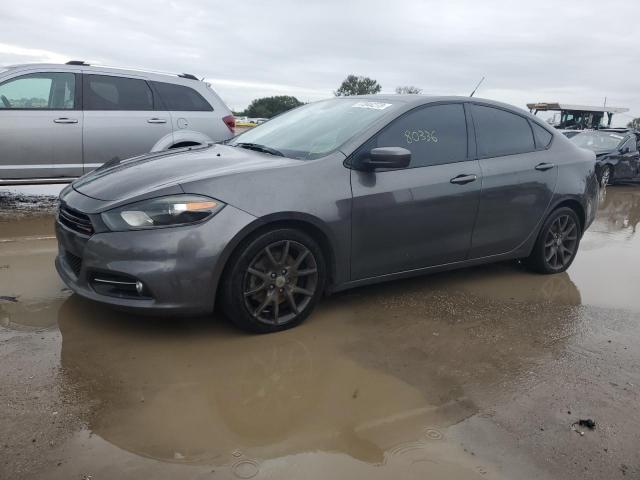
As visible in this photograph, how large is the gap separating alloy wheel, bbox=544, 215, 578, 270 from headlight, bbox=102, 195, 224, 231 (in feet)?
10.9

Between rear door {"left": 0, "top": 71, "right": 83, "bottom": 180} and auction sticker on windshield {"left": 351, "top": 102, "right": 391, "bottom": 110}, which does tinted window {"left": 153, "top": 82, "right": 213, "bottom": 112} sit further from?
auction sticker on windshield {"left": 351, "top": 102, "right": 391, "bottom": 110}

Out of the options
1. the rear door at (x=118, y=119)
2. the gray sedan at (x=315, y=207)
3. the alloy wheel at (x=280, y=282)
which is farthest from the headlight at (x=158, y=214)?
the rear door at (x=118, y=119)

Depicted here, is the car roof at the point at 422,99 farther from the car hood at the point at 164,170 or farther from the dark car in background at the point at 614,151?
the dark car in background at the point at 614,151

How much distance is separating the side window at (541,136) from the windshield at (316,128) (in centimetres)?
157

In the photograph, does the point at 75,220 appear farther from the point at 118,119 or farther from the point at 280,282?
the point at 118,119

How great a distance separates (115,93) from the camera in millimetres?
7113

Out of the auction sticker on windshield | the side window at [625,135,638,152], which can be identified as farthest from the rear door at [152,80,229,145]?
the side window at [625,135,638,152]

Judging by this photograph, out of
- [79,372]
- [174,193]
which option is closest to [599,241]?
[174,193]

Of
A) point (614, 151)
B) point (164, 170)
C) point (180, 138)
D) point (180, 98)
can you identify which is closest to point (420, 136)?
point (164, 170)

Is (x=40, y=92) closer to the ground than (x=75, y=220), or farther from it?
farther from it

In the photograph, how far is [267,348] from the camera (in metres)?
3.44

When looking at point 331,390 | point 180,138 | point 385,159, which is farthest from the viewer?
point 180,138

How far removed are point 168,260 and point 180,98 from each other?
4.83 m

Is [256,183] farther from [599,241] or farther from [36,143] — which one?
[599,241]
